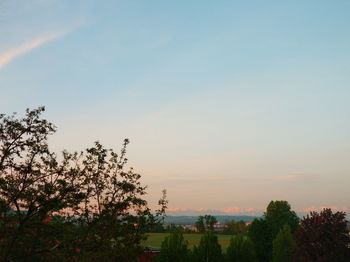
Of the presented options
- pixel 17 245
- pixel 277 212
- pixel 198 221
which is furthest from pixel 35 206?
pixel 198 221

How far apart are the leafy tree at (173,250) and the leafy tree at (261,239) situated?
22.5 m

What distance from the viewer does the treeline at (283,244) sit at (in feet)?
189

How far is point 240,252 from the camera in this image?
71.9 meters

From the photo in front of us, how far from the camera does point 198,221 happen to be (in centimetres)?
16312

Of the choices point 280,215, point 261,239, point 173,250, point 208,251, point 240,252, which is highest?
point 280,215

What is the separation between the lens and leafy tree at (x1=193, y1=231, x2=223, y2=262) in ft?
225

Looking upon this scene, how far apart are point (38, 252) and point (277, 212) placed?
279 ft

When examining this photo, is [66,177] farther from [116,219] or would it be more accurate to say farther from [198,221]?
[198,221]

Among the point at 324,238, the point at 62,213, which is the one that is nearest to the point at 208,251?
the point at 324,238

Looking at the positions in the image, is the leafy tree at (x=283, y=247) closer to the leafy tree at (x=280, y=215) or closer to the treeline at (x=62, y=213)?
the leafy tree at (x=280, y=215)

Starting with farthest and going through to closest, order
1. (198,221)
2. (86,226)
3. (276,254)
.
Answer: (198,221)
(276,254)
(86,226)

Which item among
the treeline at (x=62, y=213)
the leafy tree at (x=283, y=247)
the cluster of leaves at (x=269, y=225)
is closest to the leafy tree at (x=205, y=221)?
the cluster of leaves at (x=269, y=225)

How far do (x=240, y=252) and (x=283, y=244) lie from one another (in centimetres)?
738

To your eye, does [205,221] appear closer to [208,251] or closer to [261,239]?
[261,239]
